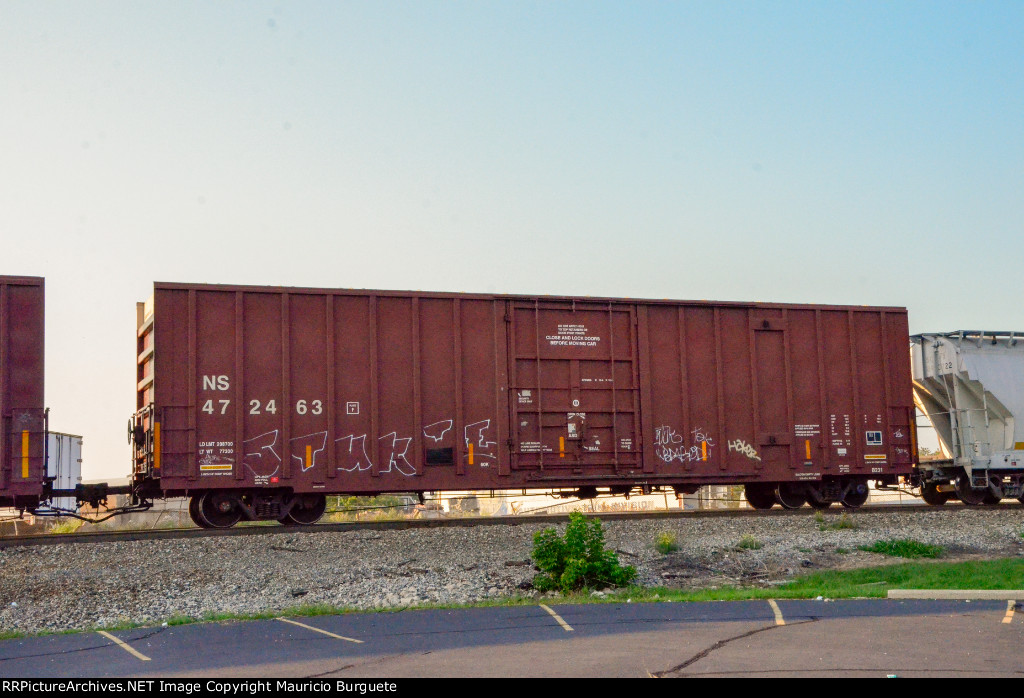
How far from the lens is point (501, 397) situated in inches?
639

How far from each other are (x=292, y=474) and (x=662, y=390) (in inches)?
255

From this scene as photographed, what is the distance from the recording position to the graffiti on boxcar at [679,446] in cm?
1697

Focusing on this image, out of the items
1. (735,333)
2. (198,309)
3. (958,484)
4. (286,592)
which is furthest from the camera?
(958,484)

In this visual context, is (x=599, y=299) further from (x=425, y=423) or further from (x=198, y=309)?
(x=198, y=309)

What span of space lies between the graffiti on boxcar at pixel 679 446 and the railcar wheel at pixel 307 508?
19.0 feet

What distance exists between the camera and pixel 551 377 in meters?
16.5

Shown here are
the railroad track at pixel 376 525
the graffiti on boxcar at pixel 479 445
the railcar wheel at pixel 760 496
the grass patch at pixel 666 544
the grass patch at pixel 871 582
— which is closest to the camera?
the grass patch at pixel 871 582

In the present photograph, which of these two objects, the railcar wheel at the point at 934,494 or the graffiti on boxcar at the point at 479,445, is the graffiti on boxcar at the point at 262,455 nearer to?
the graffiti on boxcar at the point at 479,445

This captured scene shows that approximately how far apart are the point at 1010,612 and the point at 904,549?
17.6 ft

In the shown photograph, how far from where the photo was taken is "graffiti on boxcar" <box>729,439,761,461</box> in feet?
57.1

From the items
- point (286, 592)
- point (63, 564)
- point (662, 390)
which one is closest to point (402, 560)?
point (286, 592)

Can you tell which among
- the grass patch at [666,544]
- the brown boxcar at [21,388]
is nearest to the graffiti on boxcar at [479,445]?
the grass patch at [666,544]

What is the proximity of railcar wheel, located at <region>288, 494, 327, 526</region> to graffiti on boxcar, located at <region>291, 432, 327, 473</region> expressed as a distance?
75 centimetres
